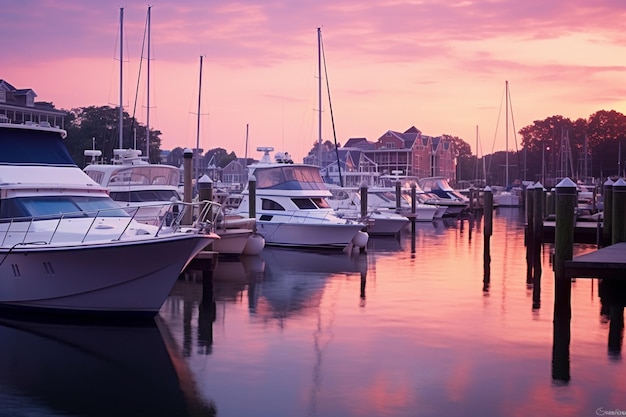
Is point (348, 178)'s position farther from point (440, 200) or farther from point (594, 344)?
point (594, 344)

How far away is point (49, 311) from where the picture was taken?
16.8 m

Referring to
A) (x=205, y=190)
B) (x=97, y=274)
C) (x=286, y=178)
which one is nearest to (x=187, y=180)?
(x=205, y=190)

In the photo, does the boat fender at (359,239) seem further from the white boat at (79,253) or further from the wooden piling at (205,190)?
the white boat at (79,253)

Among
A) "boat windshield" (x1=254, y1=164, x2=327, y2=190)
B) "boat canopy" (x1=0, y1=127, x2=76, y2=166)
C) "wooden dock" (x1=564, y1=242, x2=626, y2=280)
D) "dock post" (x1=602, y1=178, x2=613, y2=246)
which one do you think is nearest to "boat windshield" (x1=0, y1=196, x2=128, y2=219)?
"boat canopy" (x1=0, y1=127, x2=76, y2=166)

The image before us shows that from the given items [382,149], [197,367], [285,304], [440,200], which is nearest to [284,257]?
[285,304]

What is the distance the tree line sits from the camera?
7194 centimetres

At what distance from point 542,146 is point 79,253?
379ft

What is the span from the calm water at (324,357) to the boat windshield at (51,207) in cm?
237

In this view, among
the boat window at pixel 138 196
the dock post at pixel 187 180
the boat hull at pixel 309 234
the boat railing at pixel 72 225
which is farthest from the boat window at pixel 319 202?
the boat railing at pixel 72 225

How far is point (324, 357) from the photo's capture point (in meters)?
14.3

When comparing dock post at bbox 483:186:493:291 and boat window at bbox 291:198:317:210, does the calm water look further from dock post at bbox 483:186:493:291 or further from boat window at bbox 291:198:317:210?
boat window at bbox 291:198:317:210

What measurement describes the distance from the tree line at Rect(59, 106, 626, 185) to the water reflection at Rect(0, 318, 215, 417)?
157 feet

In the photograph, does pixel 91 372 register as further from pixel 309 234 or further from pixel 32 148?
pixel 309 234

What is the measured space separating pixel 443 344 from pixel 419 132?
10011 centimetres
